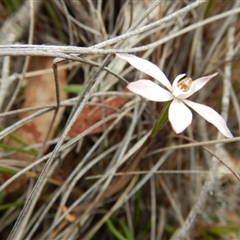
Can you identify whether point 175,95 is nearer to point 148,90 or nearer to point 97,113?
point 148,90

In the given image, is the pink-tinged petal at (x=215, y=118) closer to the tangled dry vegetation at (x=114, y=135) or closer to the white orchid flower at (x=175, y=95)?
the white orchid flower at (x=175, y=95)

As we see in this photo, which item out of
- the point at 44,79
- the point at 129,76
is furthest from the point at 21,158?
the point at 129,76

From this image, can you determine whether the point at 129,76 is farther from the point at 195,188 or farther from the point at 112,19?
the point at 195,188

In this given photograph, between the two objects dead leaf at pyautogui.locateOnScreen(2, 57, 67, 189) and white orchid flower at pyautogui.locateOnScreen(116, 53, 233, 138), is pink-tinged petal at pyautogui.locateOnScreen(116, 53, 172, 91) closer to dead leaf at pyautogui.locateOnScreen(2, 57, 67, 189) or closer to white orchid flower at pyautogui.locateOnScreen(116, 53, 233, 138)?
white orchid flower at pyautogui.locateOnScreen(116, 53, 233, 138)

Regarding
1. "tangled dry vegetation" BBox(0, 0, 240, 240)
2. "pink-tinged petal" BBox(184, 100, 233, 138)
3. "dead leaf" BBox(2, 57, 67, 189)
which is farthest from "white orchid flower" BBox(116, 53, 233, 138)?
"dead leaf" BBox(2, 57, 67, 189)

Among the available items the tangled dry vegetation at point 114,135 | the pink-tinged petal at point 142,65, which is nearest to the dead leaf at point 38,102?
the tangled dry vegetation at point 114,135

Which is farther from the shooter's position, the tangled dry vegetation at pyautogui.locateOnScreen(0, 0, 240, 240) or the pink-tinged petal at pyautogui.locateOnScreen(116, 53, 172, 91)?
the tangled dry vegetation at pyautogui.locateOnScreen(0, 0, 240, 240)

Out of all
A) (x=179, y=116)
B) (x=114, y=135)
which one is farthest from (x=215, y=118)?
(x=114, y=135)
